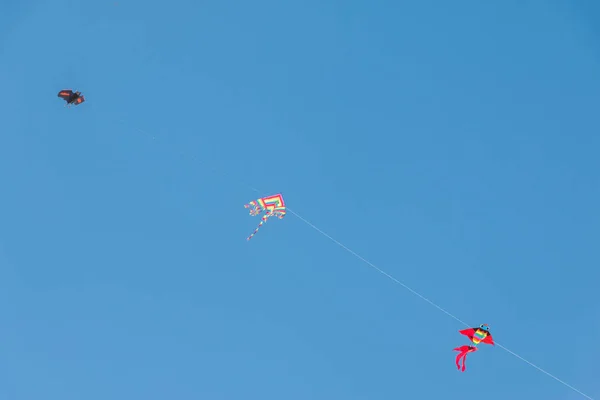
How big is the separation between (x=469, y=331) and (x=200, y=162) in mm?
20547

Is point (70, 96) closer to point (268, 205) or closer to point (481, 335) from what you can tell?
point (268, 205)

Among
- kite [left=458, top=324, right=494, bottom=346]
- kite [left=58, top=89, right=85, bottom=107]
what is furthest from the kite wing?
kite [left=458, top=324, right=494, bottom=346]

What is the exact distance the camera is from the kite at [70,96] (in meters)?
40.5

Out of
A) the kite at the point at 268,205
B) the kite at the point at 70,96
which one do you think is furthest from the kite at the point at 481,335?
the kite at the point at 70,96

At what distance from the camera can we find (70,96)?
133ft

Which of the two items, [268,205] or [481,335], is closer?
[481,335]

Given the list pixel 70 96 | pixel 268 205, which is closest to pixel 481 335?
pixel 268 205

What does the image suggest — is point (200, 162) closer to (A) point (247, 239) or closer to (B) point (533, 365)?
(A) point (247, 239)

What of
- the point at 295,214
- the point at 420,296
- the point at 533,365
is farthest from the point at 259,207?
the point at 533,365

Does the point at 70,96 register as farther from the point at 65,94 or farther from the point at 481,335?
the point at 481,335

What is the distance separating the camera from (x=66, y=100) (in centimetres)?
4069

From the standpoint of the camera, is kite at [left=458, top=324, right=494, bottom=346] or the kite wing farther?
the kite wing

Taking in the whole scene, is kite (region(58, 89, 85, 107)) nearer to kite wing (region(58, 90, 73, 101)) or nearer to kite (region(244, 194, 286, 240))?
kite wing (region(58, 90, 73, 101))

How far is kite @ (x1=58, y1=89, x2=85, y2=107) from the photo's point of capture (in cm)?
4050
